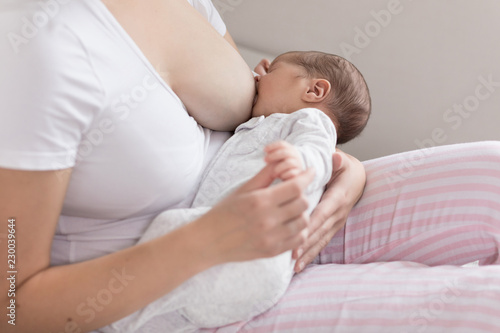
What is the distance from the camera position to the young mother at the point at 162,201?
2.01 feet

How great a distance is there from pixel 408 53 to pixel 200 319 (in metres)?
1.11

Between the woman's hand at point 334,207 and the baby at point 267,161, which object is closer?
the baby at point 267,161

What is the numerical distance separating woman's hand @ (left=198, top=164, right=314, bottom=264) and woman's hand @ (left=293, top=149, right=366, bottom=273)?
181 mm

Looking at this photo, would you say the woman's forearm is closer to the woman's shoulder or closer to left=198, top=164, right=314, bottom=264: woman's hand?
left=198, top=164, right=314, bottom=264: woman's hand

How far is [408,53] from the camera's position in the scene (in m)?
1.55

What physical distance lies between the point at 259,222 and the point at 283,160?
3.9 inches

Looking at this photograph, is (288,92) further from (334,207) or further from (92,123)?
(92,123)

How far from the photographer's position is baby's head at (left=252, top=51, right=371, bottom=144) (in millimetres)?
1070

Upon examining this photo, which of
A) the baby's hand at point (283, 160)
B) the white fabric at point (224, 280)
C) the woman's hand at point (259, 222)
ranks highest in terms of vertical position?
the baby's hand at point (283, 160)

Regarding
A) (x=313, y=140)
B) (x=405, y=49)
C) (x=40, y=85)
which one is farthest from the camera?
(x=405, y=49)

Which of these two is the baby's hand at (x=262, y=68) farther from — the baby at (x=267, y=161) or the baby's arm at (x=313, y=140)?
the baby's arm at (x=313, y=140)

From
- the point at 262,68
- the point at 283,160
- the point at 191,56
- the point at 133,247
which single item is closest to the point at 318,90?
the point at 262,68

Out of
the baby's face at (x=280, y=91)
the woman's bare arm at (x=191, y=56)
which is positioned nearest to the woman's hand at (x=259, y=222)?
the woman's bare arm at (x=191, y=56)

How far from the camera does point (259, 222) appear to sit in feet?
2.00
